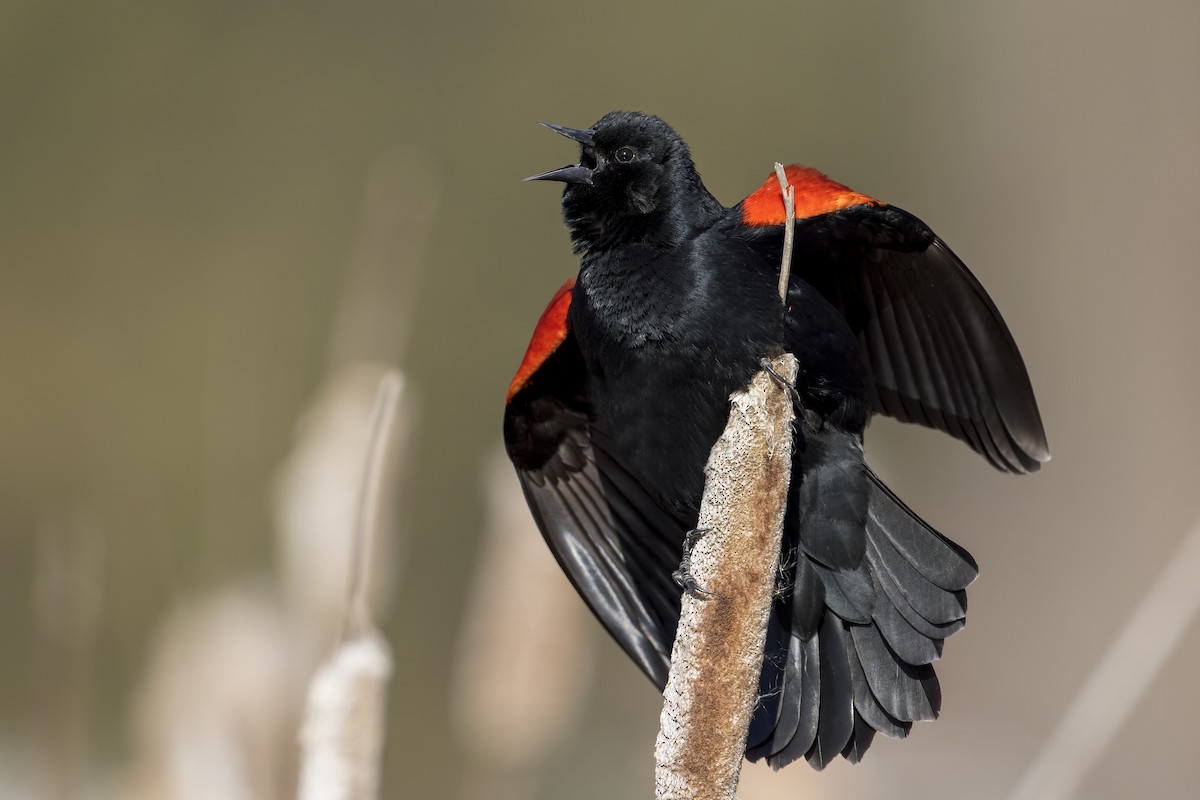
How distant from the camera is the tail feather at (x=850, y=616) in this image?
162cm

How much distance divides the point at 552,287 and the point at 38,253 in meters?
1.97

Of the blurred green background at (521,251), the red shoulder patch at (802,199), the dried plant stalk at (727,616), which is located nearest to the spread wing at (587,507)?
the red shoulder patch at (802,199)

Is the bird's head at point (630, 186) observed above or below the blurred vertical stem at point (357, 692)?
above

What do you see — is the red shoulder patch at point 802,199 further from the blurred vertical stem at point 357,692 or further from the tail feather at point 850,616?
the blurred vertical stem at point 357,692

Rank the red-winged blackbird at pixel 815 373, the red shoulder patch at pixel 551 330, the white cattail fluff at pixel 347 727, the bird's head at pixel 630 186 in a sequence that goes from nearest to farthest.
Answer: the white cattail fluff at pixel 347 727, the red-winged blackbird at pixel 815 373, the bird's head at pixel 630 186, the red shoulder patch at pixel 551 330

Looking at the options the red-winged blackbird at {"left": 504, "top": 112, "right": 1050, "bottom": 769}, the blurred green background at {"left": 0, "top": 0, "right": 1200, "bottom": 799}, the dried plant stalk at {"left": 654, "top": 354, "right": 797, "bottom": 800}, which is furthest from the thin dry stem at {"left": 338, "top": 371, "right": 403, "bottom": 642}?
the blurred green background at {"left": 0, "top": 0, "right": 1200, "bottom": 799}

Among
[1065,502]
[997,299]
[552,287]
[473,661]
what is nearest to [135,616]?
[552,287]

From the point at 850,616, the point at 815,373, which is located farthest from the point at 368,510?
the point at 850,616

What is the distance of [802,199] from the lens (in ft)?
5.37

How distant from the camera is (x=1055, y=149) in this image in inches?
181

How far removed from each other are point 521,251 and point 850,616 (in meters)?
3.51

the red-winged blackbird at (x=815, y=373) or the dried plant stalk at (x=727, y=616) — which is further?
the red-winged blackbird at (x=815, y=373)

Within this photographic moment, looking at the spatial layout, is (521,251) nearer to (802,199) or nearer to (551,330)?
(551,330)

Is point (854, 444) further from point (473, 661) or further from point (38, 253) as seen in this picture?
point (38, 253)
